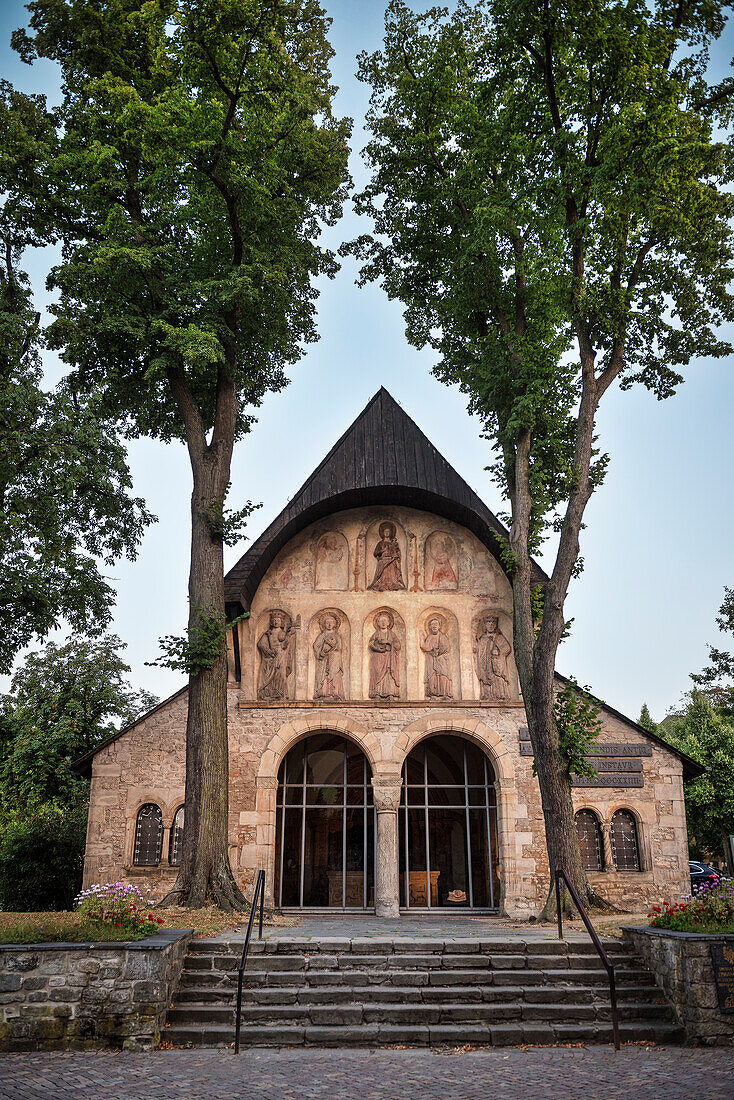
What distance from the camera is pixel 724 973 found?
7.38 m

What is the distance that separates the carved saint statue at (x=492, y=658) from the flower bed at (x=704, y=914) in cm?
694

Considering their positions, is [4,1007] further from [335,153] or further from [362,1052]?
[335,153]

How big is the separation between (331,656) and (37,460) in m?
6.86

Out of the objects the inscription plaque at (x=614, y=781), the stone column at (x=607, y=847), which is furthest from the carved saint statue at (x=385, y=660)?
the stone column at (x=607, y=847)

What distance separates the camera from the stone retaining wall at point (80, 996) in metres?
6.99

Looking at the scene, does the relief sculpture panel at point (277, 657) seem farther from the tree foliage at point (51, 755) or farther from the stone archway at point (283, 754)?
the tree foliage at point (51, 755)

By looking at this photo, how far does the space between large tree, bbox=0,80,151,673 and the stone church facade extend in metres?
2.82

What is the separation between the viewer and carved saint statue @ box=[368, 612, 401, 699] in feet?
51.1

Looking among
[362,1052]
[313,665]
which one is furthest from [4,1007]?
[313,665]

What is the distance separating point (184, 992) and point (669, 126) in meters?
12.3

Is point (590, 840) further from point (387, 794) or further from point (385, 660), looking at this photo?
point (385, 660)

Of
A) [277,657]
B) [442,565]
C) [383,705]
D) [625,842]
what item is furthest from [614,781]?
[277,657]

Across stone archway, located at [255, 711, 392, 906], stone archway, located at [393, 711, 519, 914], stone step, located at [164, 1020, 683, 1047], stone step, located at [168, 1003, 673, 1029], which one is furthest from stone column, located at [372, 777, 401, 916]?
stone step, located at [164, 1020, 683, 1047]

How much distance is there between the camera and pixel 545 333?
14.4m
